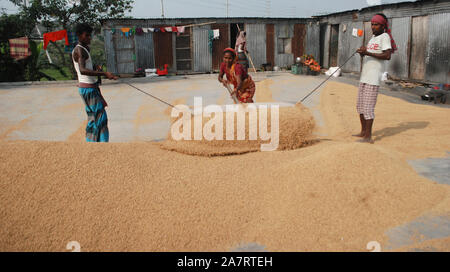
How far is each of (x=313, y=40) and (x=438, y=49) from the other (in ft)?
27.7

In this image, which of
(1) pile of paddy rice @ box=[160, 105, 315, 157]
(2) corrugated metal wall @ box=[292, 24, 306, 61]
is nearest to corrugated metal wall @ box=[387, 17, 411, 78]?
(2) corrugated metal wall @ box=[292, 24, 306, 61]

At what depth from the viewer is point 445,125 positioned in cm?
587

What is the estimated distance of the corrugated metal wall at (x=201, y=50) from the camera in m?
17.1

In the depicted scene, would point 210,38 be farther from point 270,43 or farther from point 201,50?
point 270,43

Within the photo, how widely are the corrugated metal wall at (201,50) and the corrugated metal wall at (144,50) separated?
1.97 metres

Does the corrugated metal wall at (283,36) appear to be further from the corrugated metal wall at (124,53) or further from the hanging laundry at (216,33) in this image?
the corrugated metal wall at (124,53)

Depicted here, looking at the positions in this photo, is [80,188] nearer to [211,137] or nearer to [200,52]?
[211,137]

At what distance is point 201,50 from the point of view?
17328 mm

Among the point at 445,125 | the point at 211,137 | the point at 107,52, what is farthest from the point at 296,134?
the point at 107,52

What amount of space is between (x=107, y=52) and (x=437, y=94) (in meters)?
12.7

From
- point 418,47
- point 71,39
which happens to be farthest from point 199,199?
point 71,39

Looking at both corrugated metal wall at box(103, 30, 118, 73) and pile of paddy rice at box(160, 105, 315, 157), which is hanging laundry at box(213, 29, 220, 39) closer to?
corrugated metal wall at box(103, 30, 118, 73)

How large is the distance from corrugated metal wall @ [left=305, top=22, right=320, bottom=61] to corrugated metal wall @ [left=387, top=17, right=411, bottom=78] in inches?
234

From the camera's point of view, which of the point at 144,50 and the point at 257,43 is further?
the point at 257,43
